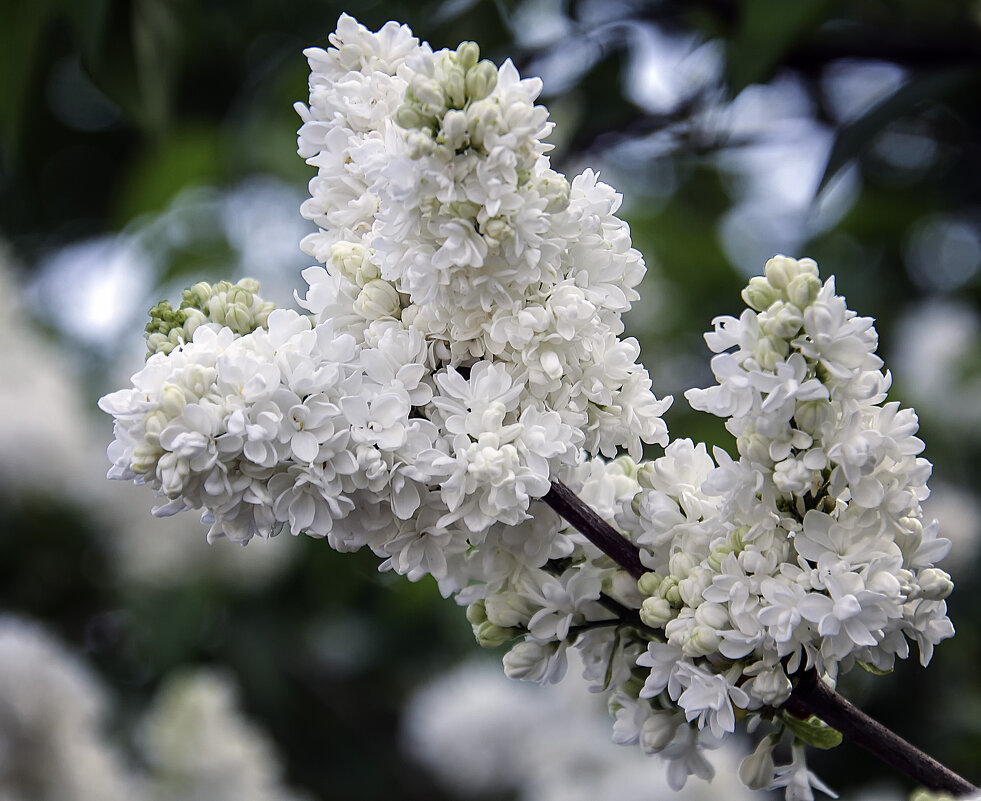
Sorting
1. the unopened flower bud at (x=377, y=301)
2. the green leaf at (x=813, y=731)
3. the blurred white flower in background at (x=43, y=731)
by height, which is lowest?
the blurred white flower in background at (x=43, y=731)

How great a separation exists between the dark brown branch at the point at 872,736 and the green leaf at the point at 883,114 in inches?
22.3

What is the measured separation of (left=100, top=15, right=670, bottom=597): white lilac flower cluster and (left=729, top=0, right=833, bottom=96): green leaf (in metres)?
0.53

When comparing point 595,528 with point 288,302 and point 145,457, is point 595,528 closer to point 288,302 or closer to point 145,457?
point 145,457

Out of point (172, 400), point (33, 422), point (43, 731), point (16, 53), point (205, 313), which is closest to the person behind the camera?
point (172, 400)

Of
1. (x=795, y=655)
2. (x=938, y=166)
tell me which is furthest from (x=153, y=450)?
(x=938, y=166)

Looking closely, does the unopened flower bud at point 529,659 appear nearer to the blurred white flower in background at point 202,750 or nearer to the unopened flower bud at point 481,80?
the unopened flower bud at point 481,80

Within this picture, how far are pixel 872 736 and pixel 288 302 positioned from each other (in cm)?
208

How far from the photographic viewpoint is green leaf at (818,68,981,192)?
1086 mm

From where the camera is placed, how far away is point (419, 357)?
0.69 m

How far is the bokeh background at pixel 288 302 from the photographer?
169 cm

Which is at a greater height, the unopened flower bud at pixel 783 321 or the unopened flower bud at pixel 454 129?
the unopened flower bud at pixel 454 129

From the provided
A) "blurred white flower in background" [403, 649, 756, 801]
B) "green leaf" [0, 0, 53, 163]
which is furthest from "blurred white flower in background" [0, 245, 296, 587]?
"green leaf" [0, 0, 53, 163]

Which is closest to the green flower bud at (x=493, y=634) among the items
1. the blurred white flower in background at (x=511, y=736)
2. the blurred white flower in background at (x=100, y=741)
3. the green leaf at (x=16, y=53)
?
the green leaf at (x=16, y=53)

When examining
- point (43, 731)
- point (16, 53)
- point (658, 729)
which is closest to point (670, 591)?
point (658, 729)
